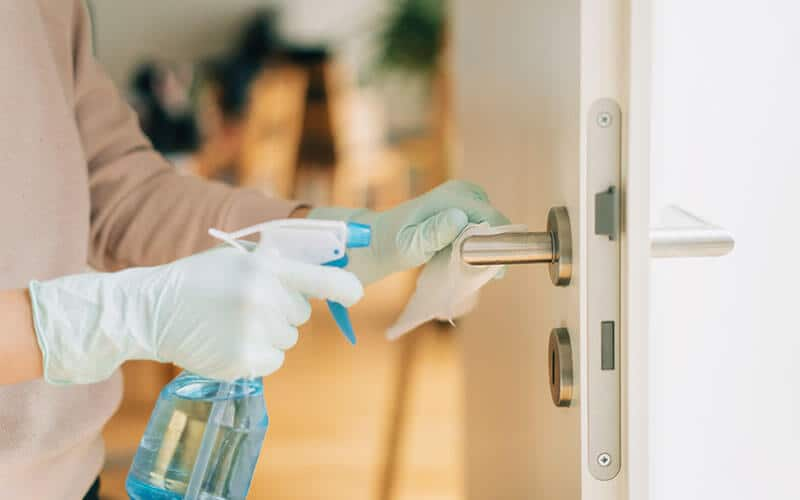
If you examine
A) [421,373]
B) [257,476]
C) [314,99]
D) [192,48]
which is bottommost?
[257,476]

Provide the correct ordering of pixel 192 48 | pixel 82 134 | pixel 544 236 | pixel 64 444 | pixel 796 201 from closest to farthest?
1. pixel 544 236
2. pixel 796 201
3. pixel 64 444
4. pixel 82 134
5. pixel 192 48

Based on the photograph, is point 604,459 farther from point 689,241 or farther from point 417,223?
point 417,223

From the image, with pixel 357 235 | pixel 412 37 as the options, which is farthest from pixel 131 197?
pixel 412 37

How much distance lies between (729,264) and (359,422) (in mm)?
2553

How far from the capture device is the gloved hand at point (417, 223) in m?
0.85

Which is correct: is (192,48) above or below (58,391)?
above

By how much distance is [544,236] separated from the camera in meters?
0.69

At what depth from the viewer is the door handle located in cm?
68

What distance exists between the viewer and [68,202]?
0.98 m

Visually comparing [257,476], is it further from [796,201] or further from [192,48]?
[192,48]

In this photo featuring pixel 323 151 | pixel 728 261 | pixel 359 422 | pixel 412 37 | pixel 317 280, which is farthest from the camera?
pixel 323 151

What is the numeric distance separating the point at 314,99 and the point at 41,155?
4684mm

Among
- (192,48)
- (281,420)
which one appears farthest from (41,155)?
(192,48)

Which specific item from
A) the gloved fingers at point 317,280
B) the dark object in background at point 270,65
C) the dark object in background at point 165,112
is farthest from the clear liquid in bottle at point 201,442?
the dark object in background at point 270,65
